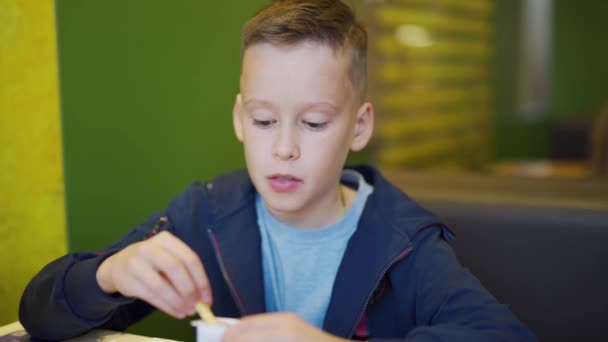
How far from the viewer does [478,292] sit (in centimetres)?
114

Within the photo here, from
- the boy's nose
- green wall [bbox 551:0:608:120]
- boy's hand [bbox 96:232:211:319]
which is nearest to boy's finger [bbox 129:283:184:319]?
boy's hand [bbox 96:232:211:319]

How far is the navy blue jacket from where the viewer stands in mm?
1073

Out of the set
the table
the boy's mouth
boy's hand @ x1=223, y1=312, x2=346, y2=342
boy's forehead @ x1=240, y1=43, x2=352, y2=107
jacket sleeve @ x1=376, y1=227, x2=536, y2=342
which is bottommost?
the table

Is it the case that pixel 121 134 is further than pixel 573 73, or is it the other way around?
pixel 573 73

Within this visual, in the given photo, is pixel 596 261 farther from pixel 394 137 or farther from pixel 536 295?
pixel 394 137

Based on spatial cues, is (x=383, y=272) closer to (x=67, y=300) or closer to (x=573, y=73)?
(x=67, y=300)

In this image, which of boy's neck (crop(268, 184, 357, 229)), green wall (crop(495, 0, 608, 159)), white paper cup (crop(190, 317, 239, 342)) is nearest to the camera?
white paper cup (crop(190, 317, 239, 342))

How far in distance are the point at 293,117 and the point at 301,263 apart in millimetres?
324

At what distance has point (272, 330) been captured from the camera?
858mm

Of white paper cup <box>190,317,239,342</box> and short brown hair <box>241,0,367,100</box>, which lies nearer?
white paper cup <box>190,317,239,342</box>

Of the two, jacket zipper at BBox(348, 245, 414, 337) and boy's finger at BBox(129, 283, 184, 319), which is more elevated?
boy's finger at BBox(129, 283, 184, 319)

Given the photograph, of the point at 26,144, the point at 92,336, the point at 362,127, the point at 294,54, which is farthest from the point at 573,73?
the point at 92,336

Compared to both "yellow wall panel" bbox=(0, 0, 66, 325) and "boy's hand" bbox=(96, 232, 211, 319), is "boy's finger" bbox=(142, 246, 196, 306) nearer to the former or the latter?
"boy's hand" bbox=(96, 232, 211, 319)

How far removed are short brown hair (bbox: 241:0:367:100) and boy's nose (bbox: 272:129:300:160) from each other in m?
0.17
